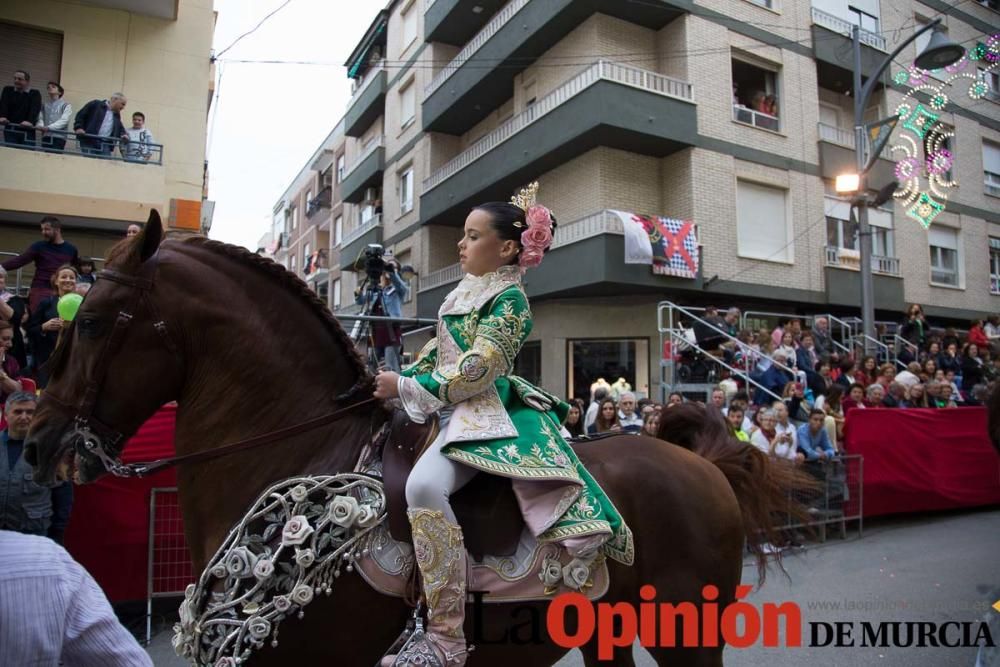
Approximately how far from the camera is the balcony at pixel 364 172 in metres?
26.5

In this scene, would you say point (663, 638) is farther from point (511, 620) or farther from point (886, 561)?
point (886, 561)

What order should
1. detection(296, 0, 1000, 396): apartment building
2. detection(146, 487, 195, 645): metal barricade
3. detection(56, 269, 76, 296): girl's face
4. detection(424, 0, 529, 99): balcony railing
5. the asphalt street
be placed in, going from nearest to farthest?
the asphalt street → detection(146, 487, 195, 645): metal barricade → detection(56, 269, 76, 296): girl's face → detection(296, 0, 1000, 396): apartment building → detection(424, 0, 529, 99): balcony railing

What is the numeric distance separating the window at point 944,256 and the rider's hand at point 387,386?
76.2ft

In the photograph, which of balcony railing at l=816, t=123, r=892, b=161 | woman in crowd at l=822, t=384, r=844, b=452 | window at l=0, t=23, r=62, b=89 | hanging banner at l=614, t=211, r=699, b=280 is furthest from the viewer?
balcony railing at l=816, t=123, r=892, b=161

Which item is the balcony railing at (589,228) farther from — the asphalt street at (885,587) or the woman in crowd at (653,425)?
the woman in crowd at (653,425)

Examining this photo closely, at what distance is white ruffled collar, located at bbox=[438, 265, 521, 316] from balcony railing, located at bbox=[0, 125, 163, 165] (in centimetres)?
1138

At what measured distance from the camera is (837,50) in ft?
59.5

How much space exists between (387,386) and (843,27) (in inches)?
861

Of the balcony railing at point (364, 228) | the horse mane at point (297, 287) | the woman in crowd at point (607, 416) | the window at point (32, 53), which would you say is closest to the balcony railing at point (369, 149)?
the balcony railing at point (364, 228)

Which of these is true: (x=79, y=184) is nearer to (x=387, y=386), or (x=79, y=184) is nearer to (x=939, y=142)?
(x=387, y=386)

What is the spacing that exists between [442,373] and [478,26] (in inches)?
867

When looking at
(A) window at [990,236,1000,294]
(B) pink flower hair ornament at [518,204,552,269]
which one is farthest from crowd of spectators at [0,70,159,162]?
(A) window at [990,236,1000,294]

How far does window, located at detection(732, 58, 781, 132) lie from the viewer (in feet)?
55.3

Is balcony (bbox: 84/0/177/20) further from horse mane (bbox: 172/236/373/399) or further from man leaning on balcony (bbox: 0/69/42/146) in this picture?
horse mane (bbox: 172/236/373/399)
